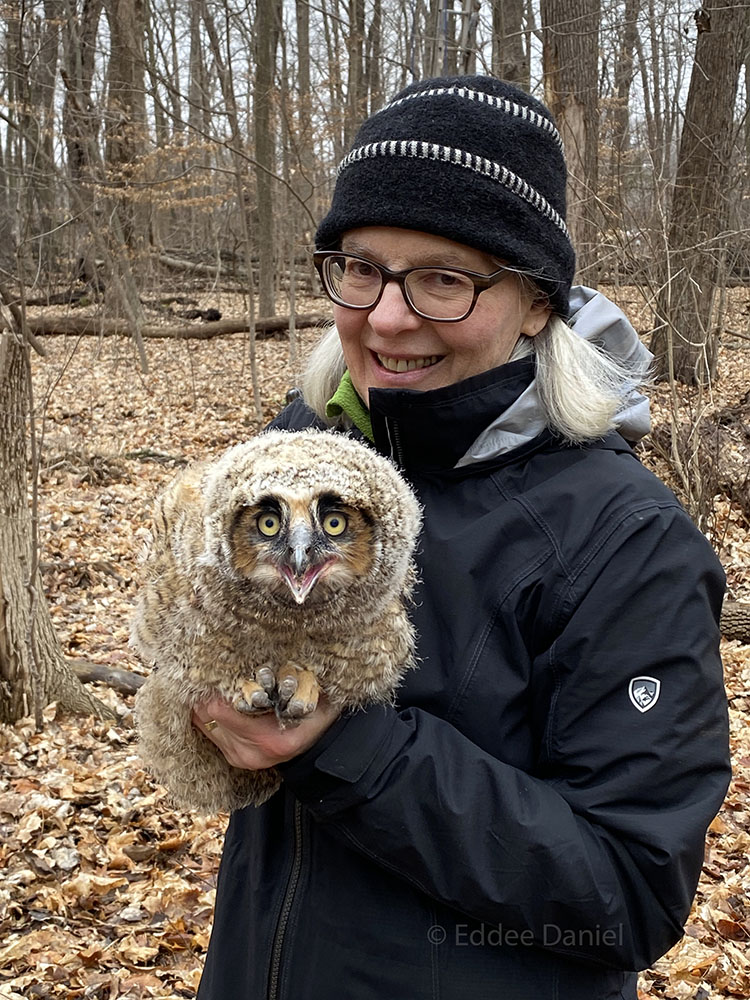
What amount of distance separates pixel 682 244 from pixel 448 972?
9471 millimetres

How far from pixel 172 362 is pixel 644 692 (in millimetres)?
15493

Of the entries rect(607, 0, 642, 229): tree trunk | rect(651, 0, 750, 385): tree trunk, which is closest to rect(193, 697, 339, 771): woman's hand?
rect(607, 0, 642, 229): tree trunk

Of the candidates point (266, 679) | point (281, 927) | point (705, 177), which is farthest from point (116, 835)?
point (705, 177)

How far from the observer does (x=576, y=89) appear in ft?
29.5

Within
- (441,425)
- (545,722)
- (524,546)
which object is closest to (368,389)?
(441,425)

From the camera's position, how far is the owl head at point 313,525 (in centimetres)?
180

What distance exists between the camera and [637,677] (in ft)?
5.22

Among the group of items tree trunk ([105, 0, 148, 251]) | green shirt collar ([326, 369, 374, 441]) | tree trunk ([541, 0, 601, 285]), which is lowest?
green shirt collar ([326, 369, 374, 441])

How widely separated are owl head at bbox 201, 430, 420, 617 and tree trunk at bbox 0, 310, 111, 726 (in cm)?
370

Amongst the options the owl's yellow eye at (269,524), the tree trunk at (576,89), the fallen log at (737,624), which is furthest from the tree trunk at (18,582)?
the tree trunk at (576,89)

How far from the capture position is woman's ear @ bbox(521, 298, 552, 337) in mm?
2074

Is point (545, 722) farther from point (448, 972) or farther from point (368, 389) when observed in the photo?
point (368, 389)

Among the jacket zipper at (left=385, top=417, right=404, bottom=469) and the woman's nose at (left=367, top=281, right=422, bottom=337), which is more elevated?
the woman's nose at (left=367, top=281, right=422, bottom=337)

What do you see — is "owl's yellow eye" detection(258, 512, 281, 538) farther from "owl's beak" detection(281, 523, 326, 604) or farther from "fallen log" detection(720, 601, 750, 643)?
"fallen log" detection(720, 601, 750, 643)
